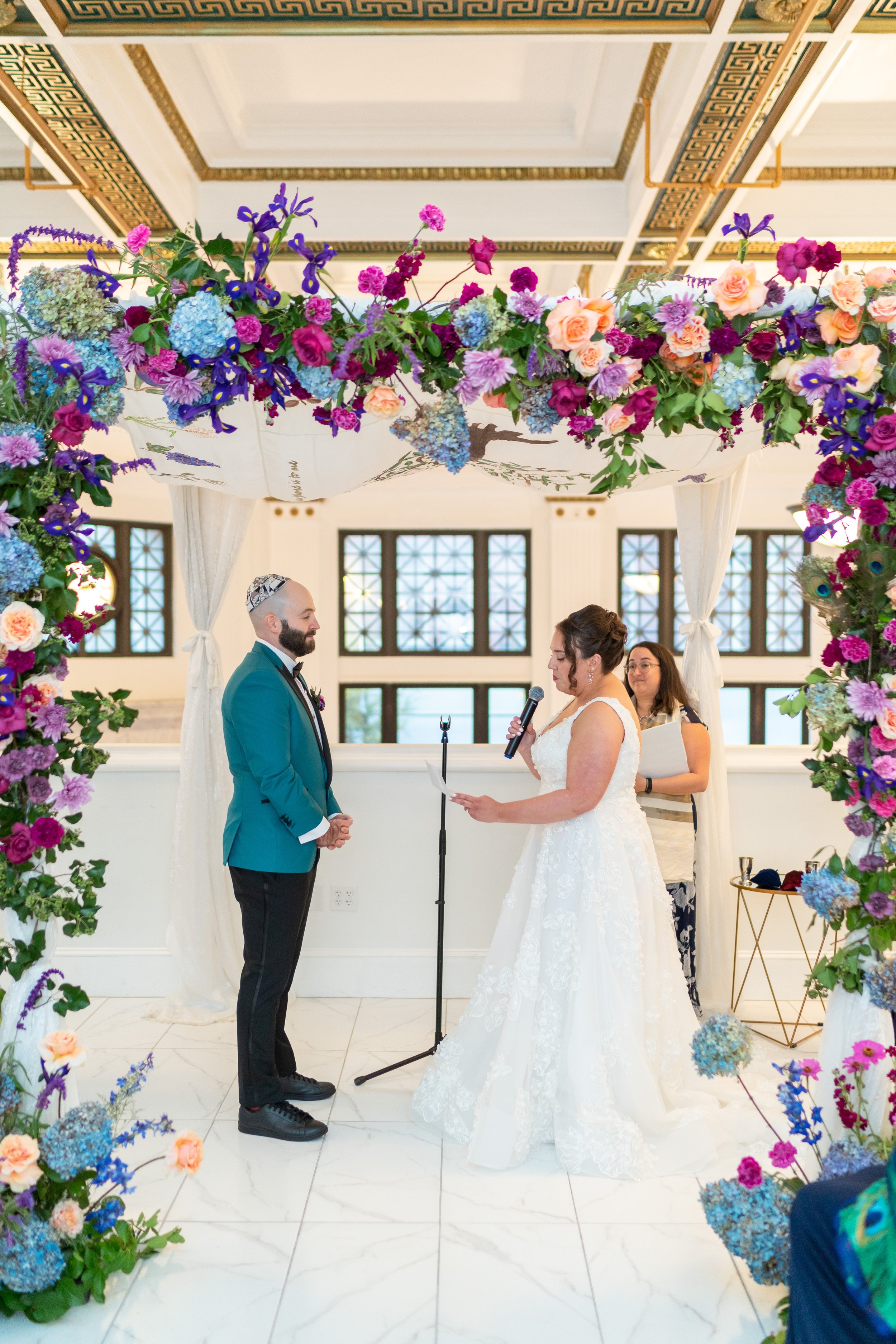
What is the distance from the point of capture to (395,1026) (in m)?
4.22

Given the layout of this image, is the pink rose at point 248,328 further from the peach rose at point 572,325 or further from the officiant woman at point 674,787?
the officiant woman at point 674,787

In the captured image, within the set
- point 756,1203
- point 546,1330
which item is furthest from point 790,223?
point 546,1330

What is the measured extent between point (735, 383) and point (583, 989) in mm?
1827

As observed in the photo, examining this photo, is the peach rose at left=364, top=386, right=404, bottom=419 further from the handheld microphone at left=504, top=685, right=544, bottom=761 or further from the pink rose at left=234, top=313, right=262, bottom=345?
the handheld microphone at left=504, top=685, right=544, bottom=761

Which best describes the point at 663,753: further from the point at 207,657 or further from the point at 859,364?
the point at 207,657

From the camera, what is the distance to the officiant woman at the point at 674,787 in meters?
3.85

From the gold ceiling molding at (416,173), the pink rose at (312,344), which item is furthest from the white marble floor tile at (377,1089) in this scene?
the gold ceiling molding at (416,173)

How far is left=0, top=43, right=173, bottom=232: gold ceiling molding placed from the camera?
409 centimetres

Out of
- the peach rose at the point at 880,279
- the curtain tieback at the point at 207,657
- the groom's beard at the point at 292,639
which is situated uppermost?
the peach rose at the point at 880,279

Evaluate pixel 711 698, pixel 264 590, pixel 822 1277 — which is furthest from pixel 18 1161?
pixel 711 698

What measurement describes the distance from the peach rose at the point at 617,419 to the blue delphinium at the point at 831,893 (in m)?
1.19

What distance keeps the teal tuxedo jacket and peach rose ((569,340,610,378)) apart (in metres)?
1.39

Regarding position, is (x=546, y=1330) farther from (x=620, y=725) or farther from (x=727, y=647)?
(x=727, y=647)

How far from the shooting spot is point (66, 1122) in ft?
7.62
